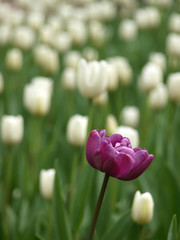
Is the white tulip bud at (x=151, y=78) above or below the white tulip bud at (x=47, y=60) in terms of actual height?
above

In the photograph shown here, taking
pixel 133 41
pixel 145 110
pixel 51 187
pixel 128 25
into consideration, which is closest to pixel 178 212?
pixel 51 187

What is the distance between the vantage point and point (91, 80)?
1655 mm

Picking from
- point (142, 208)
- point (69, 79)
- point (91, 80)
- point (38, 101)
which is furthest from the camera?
point (69, 79)

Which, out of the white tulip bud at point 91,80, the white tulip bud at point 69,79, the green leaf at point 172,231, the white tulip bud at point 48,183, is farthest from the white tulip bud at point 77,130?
the white tulip bud at point 69,79

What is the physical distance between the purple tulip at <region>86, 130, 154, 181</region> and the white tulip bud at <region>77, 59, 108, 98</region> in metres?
0.62

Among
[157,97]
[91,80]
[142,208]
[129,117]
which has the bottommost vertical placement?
[129,117]

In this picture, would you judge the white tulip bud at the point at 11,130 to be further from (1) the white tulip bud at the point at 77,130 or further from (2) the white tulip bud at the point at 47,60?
(2) the white tulip bud at the point at 47,60

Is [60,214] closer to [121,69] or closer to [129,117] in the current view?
[129,117]

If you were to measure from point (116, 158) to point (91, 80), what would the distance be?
2.31 feet

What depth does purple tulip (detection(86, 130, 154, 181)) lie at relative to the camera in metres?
0.99

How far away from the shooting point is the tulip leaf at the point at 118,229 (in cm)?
136

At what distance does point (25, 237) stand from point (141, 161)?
0.67 meters

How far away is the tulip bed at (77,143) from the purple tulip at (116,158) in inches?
0.4

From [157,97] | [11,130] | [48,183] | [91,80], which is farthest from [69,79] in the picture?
[48,183]
